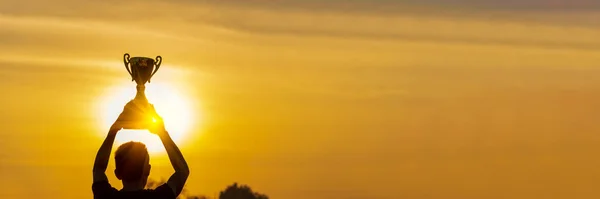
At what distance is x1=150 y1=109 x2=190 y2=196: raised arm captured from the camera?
12.1 m

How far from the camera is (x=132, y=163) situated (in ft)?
40.1

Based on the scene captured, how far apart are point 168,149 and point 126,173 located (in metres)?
0.67

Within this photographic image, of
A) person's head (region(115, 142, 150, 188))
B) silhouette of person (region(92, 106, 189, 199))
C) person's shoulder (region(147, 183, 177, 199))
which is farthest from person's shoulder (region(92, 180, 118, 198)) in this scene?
person's shoulder (region(147, 183, 177, 199))

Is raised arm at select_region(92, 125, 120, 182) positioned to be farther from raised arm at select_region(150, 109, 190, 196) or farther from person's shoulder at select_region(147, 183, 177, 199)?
person's shoulder at select_region(147, 183, 177, 199)

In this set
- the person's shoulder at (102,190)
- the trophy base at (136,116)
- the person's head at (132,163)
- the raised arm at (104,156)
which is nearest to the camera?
the person's head at (132,163)

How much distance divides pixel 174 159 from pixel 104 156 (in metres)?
0.94

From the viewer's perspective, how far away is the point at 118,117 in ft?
40.5

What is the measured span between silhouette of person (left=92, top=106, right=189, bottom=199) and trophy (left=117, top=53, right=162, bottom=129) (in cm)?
22

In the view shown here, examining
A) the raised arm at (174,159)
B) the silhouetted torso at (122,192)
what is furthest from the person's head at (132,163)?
the raised arm at (174,159)

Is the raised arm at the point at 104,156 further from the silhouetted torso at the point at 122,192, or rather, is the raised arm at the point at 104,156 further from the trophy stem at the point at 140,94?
the trophy stem at the point at 140,94

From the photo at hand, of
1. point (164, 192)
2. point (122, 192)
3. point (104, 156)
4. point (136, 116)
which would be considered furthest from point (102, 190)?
point (136, 116)

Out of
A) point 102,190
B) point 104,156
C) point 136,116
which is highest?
point 136,116

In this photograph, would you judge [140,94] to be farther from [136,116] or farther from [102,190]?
[102,190]

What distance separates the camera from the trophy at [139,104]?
41.5ft
